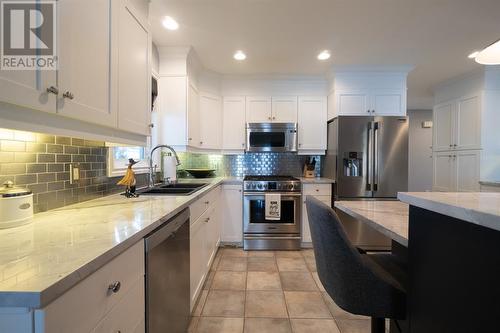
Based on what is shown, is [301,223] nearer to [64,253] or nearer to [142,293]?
[142,293]

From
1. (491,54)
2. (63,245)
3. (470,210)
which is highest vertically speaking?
(491,54)

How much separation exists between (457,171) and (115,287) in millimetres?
4441

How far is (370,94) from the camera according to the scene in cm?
312

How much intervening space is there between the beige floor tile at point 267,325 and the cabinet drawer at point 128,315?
97 cm

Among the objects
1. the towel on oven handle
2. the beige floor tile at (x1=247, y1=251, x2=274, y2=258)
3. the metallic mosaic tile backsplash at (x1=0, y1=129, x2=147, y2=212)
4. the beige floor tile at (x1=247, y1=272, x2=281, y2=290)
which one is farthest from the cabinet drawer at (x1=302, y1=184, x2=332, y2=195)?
the metallic mosaic tile backsplash at (x1=0, y1=129, x2=147, y2=212)

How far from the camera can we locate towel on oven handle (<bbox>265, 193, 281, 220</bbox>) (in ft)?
9.70

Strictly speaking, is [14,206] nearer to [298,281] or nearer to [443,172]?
[298,281]

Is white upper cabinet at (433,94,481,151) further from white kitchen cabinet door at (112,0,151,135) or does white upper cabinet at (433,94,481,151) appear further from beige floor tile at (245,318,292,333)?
white kitchen cabinet door at (112,0,151,135)

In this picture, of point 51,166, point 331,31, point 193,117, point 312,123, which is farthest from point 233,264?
point 331,31

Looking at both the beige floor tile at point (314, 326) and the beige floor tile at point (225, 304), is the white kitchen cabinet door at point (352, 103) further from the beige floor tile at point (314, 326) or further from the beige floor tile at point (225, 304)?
the beige floor tile at point (225, 304)

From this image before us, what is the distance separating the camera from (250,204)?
302 cm

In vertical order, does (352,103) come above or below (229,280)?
above

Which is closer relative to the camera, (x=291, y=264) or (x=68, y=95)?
(x=68, y=95)

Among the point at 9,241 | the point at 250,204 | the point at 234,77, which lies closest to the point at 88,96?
the point at 9,241
